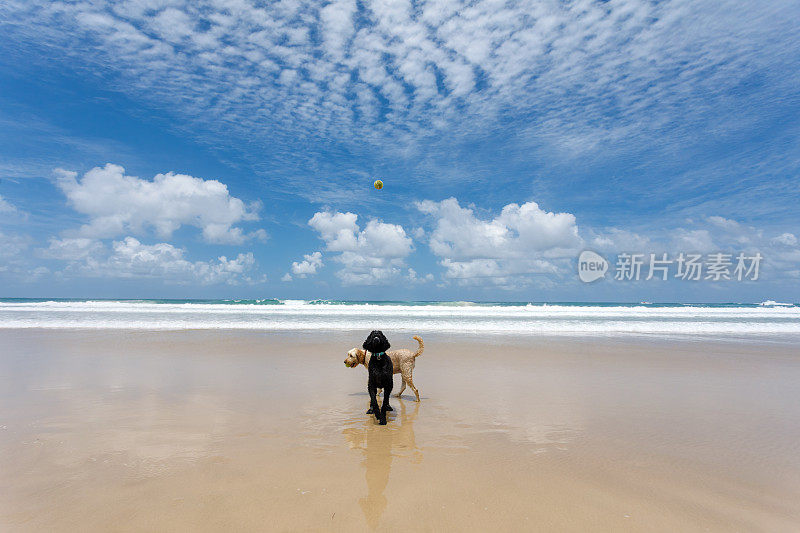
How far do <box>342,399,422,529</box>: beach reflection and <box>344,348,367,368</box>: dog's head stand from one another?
85 cm

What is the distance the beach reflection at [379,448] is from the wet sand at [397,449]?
3cm

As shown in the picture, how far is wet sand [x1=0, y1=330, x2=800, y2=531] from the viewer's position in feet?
11.2

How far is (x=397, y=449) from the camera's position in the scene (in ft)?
15.9

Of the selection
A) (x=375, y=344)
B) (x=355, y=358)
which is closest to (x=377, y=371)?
(x=375, y=344)

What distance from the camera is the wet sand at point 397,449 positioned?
3.40 metres

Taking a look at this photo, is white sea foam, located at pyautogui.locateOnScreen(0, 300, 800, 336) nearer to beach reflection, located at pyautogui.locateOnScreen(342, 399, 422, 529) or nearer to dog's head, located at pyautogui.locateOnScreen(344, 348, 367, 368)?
dog's head, located at pyautogui.locateOnScreen(344, 348, 367, 368)

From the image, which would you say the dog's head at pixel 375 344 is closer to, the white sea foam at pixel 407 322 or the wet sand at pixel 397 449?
the wet sand at pixel 397 449

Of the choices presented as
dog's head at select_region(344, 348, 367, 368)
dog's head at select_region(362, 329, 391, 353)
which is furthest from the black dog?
dog's head at select_region(344, 348, 367, 368)

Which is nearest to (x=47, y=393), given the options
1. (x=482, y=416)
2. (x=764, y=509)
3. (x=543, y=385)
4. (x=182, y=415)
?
(x=182, y=415)

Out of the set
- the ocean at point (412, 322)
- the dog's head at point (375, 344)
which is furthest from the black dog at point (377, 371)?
the ocean at point (412, 322)

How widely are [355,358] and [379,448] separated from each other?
1782 mm

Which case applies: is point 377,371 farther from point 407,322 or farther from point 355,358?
point 407,322

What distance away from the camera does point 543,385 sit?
27.4 ft

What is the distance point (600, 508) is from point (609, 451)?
1.54 metres
